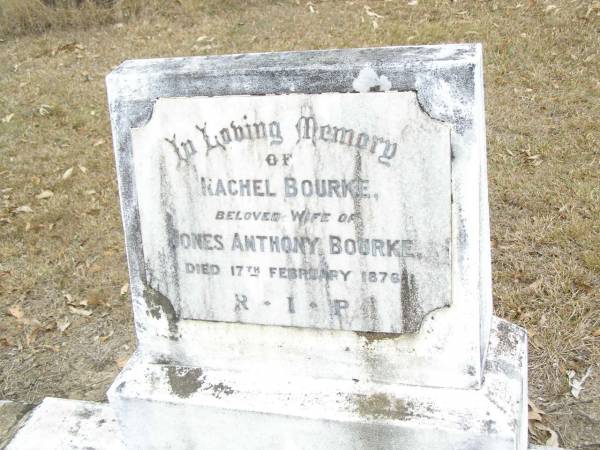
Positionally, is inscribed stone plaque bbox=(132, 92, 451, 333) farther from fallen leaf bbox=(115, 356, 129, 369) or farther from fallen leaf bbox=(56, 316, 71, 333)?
fallen leaf bbox=(56, 316, 71, 333)

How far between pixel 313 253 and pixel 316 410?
52 cm

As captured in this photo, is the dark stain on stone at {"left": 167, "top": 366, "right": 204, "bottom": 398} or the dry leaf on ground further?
the dry leaf on ground

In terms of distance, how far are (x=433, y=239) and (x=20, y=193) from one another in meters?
4.07

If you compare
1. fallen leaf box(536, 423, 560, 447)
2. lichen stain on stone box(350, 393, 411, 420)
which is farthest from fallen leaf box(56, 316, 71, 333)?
fallen leaf box(536, 423, 560, 447)

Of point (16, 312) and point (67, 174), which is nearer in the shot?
point (16, 312)

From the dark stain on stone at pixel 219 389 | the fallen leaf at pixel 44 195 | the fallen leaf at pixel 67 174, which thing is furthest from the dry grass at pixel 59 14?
the dark stain on stone at pixel 219 389

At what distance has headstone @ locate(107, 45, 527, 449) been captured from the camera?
87.7 inches

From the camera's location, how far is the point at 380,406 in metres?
2.44

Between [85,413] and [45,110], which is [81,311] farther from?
[45,110]

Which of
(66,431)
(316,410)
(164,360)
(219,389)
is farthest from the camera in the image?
(66,431)

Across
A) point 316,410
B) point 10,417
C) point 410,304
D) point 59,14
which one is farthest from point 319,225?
point 59,14

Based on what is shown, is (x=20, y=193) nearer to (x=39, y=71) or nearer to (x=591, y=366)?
(x=39, y=71)

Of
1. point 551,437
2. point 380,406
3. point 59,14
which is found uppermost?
point 59,14

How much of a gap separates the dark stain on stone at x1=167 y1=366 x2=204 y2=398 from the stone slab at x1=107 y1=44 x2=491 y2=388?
40 mm
